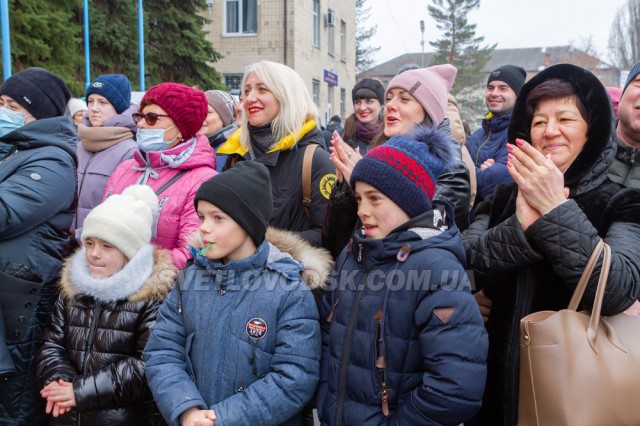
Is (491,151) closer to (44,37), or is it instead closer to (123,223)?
(123,223)

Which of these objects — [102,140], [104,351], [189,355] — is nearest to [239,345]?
[189,355]

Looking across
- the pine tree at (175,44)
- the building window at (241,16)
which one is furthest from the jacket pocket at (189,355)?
the building window at (241,16)

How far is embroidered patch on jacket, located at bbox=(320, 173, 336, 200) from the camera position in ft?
10.1

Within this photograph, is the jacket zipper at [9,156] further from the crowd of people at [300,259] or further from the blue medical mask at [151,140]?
the blue medical mask at [151,140]

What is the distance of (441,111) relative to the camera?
3098 millimetres

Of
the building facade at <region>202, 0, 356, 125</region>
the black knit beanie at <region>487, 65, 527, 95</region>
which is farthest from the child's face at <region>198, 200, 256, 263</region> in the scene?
the building facade at <region>202, 0, 356, 125</region>

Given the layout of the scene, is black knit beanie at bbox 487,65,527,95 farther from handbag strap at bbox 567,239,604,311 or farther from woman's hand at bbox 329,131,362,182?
handbag strap at bbox 567,239,604,311

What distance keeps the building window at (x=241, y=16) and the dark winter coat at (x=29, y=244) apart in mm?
17643

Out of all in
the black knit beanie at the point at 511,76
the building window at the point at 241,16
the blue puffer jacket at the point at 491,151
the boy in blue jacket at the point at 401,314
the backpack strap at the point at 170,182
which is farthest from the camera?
the building window at the point at 241,16

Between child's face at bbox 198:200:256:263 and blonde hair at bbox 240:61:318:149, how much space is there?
2.98 ft

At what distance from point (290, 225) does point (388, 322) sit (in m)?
1.18

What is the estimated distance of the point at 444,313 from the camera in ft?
6.61

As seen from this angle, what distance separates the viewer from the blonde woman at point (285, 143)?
3109 mm

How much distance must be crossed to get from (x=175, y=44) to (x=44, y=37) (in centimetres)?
463
